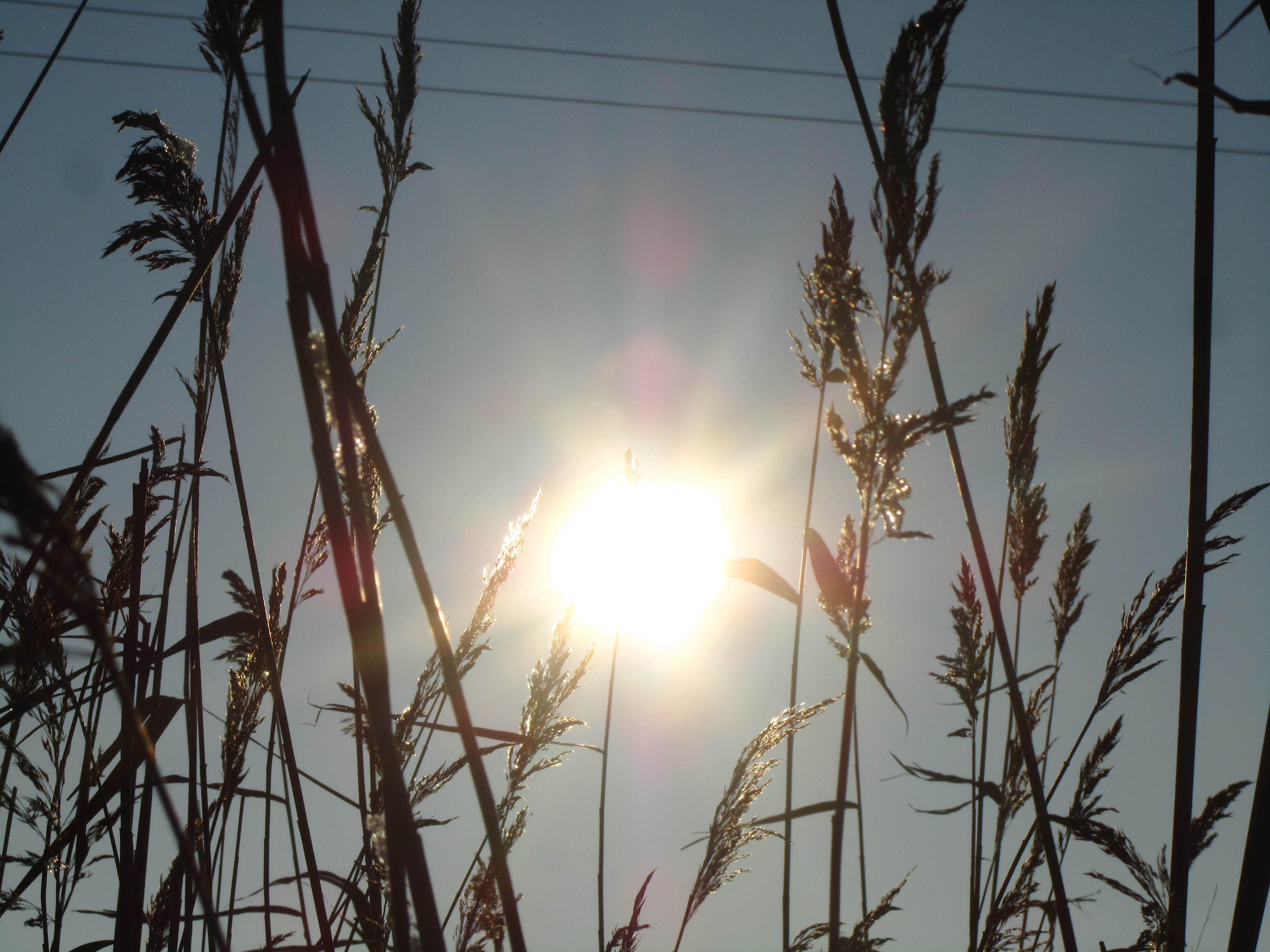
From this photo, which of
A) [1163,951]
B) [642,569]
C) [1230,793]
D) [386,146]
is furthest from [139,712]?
[1230,793]

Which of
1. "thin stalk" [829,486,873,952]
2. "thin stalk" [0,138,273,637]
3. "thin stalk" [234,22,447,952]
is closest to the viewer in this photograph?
"thin stalk" [234,22,447,952]

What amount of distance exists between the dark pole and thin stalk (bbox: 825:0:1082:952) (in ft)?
0.08

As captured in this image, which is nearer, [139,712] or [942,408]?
[942,408]

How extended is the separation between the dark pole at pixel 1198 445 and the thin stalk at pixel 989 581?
23mm

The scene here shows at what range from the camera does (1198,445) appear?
113 cm

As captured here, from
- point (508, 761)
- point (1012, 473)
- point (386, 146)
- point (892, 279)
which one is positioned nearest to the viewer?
point (892, 279)

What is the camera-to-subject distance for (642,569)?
2.58 m

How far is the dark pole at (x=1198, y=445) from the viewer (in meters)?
1.12

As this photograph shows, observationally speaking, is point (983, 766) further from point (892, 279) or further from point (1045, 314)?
point (892, 279)

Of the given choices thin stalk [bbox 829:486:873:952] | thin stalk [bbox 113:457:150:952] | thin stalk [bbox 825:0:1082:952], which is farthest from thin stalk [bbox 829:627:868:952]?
thin stalk [bbox 113:457:150:952]

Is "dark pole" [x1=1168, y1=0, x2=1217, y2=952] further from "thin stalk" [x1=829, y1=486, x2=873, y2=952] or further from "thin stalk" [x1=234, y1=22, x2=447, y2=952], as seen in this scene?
"thin stalk" [x1=234, y1=22, x2=447, y2=952]

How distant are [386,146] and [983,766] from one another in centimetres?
254

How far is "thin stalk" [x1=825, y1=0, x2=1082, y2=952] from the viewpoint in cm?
114

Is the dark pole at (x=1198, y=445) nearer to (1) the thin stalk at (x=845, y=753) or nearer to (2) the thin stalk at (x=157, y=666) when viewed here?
(1) the thin stalk at (x=845, y=753)
